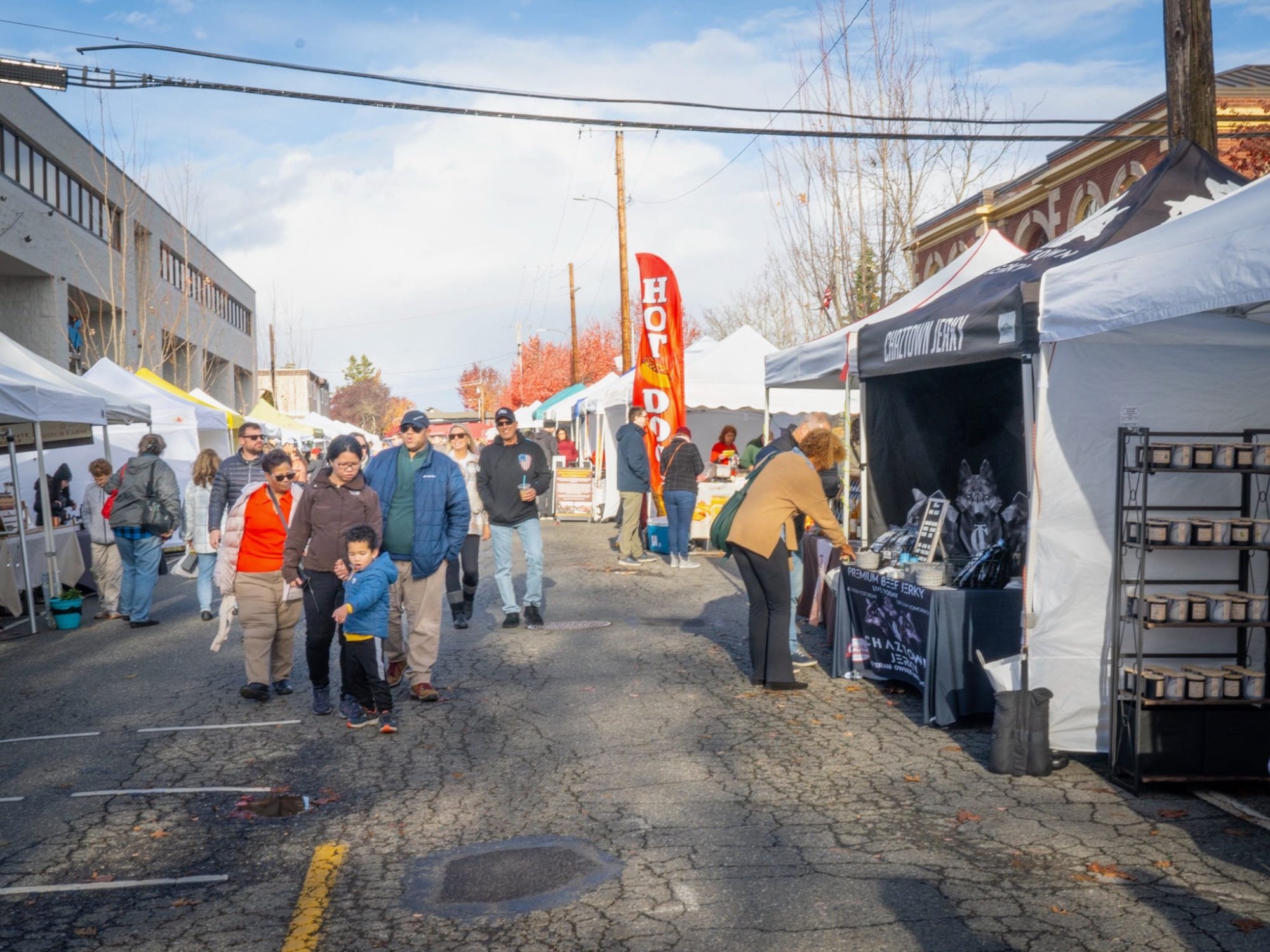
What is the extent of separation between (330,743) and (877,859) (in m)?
3.44

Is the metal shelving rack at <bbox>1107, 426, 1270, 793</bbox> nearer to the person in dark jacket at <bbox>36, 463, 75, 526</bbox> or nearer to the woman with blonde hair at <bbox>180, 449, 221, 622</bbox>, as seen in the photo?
the woman with blonde hair at <bbox>180, 449, 221, 622</bbox>

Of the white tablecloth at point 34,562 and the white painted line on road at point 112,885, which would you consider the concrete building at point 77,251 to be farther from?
the white painted line on road at point 112,885

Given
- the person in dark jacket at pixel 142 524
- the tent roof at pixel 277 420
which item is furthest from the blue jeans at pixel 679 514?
the tent roof at pixel 277 420

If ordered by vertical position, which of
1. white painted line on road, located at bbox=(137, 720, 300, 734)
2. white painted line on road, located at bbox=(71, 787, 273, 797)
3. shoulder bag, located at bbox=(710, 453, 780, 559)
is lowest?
white painted line on road, located at bbox=(71, 787, 273, 797)

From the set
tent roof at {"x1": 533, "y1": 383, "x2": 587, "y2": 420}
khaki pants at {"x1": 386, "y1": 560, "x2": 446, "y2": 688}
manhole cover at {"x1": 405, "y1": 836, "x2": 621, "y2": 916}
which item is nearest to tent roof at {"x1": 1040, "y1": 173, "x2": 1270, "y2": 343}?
manhole cover at {"x1": 405, "y1": 836, "x2": 621, "y2": 916}

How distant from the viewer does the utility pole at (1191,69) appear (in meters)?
7.50

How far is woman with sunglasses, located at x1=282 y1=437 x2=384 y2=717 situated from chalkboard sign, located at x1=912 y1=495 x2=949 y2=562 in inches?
148

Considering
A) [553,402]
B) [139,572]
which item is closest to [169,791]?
[139,572]

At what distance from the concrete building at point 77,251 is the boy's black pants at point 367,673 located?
2273 cm

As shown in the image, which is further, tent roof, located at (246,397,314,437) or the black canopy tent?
tent roof, located at (246,397,314,437)

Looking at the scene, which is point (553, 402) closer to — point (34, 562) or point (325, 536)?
point (34, 562)

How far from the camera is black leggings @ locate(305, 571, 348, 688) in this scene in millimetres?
7344

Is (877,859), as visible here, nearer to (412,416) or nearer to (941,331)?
(941,331)

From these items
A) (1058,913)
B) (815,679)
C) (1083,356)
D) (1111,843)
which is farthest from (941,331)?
(1058,913)
